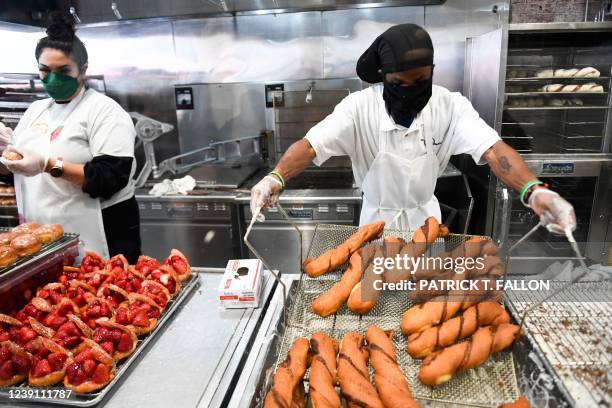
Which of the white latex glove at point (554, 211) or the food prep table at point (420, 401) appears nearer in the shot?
the food prep table at point (420, 401)

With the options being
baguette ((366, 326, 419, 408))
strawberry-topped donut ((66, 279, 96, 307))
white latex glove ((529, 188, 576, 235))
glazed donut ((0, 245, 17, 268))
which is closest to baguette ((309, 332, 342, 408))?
baguette ((366, 326, 419, 408))

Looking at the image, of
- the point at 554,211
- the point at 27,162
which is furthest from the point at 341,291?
the point at 27,162

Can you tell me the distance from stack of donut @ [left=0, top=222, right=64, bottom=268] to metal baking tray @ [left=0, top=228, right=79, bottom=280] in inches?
0.7

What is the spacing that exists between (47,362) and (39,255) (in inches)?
23.7

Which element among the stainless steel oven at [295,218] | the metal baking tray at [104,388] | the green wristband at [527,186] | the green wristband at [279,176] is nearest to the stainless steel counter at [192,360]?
the metal baking tray at [104,388]

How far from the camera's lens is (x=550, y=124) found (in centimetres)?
372

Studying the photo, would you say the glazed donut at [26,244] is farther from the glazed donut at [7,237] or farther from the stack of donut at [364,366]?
the stack of donut at [364,366]

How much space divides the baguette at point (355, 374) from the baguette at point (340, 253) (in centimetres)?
33

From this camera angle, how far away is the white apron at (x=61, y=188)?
2.34m

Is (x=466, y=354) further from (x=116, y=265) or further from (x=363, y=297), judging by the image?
(x=116, y=265)

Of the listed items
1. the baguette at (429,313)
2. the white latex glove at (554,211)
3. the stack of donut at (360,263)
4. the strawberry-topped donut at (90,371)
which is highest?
the white latex glove at (554,211)

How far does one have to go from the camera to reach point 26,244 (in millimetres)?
1700

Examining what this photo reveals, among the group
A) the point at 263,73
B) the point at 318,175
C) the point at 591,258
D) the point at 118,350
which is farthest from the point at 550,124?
the point at 118,350

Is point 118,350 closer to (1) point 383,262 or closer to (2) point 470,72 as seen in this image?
(1) point 383,262
